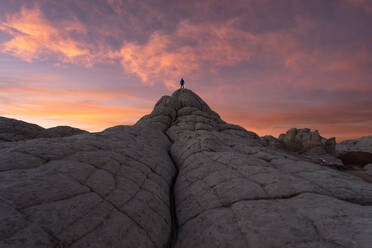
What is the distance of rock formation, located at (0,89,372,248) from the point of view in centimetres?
296

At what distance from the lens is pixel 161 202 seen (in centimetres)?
518

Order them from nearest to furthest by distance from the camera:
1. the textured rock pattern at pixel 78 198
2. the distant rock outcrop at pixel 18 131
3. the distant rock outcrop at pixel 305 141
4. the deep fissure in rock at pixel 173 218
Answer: the textured rock pattern at pixel 78 198
the deep fissure in rock at pixel 173 218
the distant rock outcrop at pixel 18 131
the distant rock outcrop at pixel 305 141

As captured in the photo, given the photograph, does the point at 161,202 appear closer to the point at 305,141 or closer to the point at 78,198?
the point at 78,198

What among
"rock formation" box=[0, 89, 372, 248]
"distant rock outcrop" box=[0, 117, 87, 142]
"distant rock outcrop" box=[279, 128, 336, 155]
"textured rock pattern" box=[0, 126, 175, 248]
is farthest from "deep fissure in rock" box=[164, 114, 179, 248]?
"distant rock outcrop" box=[279, 128, 336, 155]

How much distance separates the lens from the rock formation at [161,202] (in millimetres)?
2955

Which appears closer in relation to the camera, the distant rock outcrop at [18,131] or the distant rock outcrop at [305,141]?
the distant rock outcrop at [18,131]

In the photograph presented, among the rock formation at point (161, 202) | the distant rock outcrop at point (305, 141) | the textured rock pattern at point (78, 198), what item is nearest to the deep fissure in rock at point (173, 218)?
the rock formation at point (161, 202)

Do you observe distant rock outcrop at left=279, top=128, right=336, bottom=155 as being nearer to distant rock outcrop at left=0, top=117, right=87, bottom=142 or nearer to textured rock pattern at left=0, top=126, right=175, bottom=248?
textured rock pattern at left=0, top=126, right=175, bottom=248

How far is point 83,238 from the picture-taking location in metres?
2.99

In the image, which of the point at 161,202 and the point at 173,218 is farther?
the point at 161,202

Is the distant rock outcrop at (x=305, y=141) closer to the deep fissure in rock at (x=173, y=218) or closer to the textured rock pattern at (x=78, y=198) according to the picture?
the deep fissure in rock at (x=173, y=218)

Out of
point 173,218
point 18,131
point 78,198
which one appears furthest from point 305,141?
point 18,131

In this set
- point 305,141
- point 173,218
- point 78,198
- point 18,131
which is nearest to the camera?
point 78,198

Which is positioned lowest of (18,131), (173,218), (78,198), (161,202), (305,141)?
(173,218)
